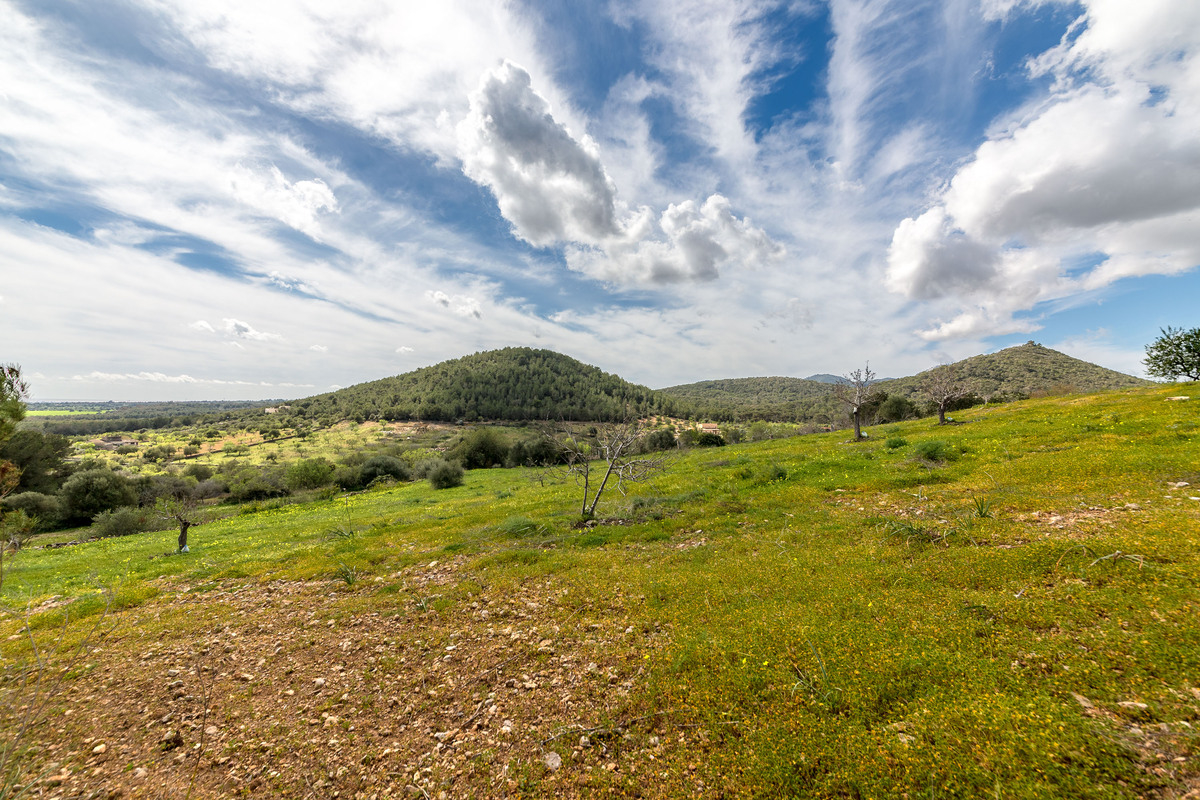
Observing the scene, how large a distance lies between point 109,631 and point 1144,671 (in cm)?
1875

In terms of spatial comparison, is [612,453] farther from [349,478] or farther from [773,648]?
[349,478]

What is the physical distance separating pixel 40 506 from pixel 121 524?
14087 mm

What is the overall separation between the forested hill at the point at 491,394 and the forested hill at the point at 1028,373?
239 ft

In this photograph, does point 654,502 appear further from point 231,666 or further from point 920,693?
point 231,666

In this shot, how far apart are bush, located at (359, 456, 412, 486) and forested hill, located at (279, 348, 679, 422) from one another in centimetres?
5081

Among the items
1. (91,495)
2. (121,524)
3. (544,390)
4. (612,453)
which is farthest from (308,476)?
(544,390)

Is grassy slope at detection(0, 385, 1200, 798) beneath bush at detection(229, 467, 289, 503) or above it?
above

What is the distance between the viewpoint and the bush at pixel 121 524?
30.5 metres

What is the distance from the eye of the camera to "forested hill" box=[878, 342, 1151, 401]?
81750mm

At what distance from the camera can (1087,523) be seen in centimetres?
826

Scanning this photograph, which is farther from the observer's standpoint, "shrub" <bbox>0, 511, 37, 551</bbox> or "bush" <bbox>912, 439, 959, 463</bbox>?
"bush" <bbox>912, 439, 959, 463</bbox>

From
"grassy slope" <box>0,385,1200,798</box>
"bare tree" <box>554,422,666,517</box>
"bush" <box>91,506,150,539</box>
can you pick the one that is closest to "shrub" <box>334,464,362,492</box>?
"bush" <box>91,506,150,539</box>

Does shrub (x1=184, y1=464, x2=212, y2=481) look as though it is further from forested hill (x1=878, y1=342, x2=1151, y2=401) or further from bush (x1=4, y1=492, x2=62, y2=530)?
forested hill (x1=878, y1=342, x2=1151, y2=401)

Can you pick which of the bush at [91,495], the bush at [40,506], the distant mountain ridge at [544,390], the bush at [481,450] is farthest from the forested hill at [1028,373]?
the bush at [40,506]
